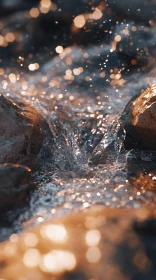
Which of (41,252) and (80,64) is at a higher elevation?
(80,64)

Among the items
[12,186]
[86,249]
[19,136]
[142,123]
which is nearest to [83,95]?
[142,123]

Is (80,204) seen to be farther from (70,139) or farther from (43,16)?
(43,16)

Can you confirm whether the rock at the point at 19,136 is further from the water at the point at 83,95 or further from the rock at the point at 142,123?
the rock at the point at 142,123

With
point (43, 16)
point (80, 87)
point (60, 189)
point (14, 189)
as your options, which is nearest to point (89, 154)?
point (60, 189)

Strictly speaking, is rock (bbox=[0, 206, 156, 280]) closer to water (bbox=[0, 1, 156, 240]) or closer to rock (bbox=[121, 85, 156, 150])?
water (bbox=[0, 1, 156, 240])

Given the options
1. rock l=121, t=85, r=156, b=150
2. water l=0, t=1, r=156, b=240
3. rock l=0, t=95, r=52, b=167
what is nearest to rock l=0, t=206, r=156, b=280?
water l=0, t=1, r=156, b=240

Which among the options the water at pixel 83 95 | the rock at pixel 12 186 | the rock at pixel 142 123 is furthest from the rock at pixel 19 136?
the rock at pixel 142 123
